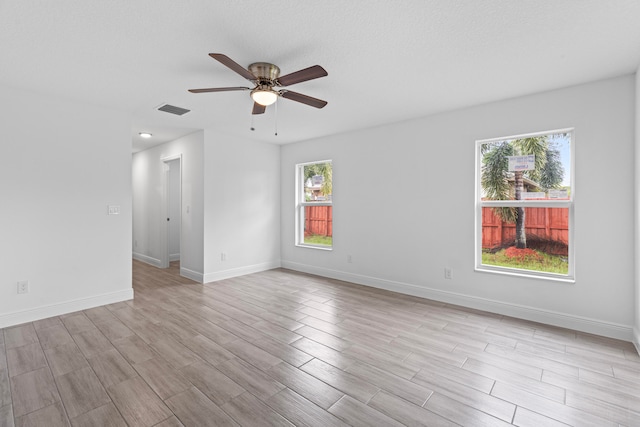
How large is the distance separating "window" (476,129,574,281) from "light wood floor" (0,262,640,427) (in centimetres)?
68

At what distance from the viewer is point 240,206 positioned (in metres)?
5.23

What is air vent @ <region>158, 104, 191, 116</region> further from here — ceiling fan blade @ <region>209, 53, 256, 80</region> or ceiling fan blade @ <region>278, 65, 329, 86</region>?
ceiling fan blade @ <region>278, 65, 329, 86</region>

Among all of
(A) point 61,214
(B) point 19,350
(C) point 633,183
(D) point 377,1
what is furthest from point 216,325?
(C) point 633,183

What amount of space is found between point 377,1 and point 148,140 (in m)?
5.03

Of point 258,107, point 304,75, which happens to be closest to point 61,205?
point 258,107

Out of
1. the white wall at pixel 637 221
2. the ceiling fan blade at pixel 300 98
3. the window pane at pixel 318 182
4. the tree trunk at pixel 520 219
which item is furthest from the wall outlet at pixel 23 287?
the white wall at pixel 637 221

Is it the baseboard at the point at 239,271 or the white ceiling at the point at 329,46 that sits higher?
the white ceiling at the point at 329,46

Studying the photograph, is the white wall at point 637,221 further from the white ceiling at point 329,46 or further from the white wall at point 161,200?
the white wall at point 161,200

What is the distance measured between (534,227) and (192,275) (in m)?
4.86

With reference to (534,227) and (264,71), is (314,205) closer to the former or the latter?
(264,71)

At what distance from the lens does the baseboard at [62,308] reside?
307 cm

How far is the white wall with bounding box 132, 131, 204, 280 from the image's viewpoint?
4875 mm

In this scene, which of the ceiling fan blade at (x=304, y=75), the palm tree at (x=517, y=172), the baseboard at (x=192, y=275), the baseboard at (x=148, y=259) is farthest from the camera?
the baseboard at (x=148, y=259)

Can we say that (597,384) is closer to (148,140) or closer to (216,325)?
(216,325)
